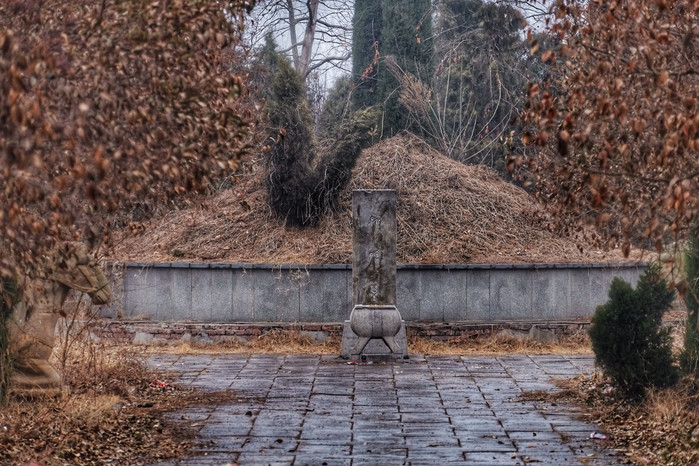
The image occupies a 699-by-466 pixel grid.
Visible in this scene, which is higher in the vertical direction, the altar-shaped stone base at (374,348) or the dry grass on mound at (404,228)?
the dry grass on mound at (404,228)

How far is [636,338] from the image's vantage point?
9.70 metres

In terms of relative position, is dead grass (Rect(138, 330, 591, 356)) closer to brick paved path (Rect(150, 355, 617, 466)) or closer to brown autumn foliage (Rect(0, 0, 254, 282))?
brick paved path (Rect(150, 355, 617, 466))

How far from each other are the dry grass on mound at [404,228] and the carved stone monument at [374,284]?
6.17ft

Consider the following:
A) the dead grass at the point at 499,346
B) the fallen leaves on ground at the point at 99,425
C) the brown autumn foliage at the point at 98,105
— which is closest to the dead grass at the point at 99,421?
the fallen leaves on ground at the point at 99,425

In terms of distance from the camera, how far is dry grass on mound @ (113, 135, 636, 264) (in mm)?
16359

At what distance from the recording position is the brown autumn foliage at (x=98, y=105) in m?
4.66

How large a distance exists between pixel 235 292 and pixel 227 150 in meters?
8.52

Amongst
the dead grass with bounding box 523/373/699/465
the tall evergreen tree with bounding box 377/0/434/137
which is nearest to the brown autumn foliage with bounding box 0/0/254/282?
the dead grass with bounding box 523/373/699/465

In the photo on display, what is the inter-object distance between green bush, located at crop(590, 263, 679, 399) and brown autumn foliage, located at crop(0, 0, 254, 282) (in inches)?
197

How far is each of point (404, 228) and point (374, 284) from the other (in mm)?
3334

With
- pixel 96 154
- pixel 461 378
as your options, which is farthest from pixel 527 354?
pixel 96 154

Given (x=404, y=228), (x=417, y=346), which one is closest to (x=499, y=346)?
(x=417, y=346)

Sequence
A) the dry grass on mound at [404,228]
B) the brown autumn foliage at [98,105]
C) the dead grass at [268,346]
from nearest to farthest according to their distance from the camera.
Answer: the brown autumn foliage at [98,105] < the dead grass at [268,346] < the dry grass on mound at [404,228]

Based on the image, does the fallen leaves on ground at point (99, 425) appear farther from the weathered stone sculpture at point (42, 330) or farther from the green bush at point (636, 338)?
the green bush at point (636, 338)
